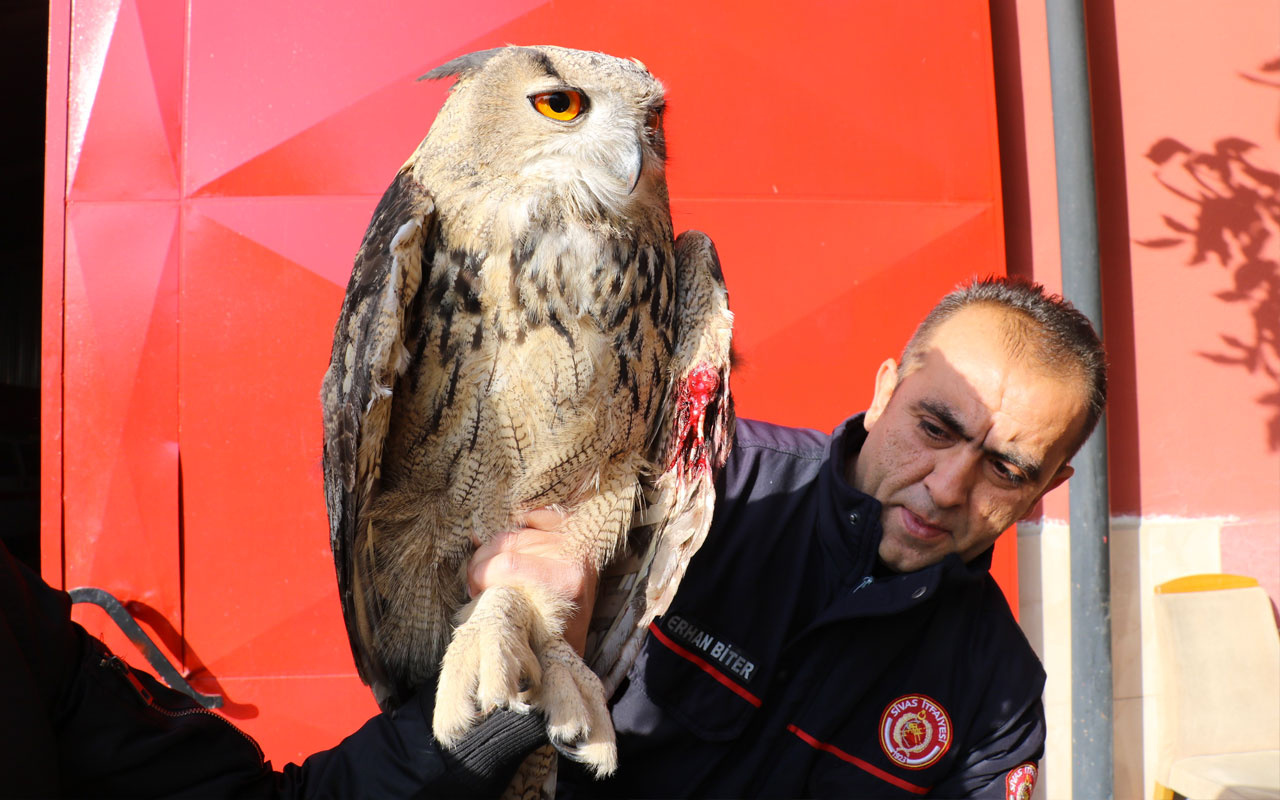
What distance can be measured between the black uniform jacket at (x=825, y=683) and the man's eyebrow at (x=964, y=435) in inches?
9.8

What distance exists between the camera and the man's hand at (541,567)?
1.61 metres

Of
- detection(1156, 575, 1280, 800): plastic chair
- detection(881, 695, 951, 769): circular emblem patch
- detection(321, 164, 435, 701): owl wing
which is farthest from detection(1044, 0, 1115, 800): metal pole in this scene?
detection(321, 164, 435, 701): owl wing

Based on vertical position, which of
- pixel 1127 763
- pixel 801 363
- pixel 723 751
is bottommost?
pixel 1127 763

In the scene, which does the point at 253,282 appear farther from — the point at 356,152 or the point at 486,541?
the point at 486,541

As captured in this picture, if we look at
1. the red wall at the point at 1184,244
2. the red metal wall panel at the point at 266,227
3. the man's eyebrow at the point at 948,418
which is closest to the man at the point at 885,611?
the man's eyebrow at the point at 948,418

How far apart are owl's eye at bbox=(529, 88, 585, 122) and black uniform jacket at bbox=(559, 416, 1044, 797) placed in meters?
1.01

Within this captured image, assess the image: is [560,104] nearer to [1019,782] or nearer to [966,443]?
[966,443]

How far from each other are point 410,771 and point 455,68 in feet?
4.65

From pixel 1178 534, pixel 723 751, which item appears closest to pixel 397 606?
pixel 723 751

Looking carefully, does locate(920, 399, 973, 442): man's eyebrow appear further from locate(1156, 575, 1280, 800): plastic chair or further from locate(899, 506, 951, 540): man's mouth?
locate(1156, 575, 1280, 800): plastic chair

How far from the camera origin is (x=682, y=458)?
1631mm

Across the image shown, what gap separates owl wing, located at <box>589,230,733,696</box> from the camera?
159cm

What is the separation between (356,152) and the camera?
2.79 metres

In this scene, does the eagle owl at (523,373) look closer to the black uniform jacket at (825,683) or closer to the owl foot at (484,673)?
the owl foot at (484,673)
